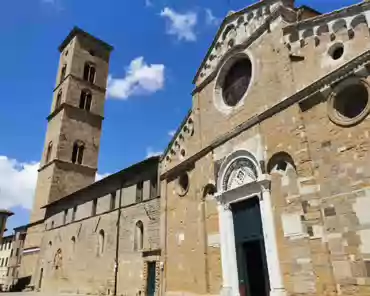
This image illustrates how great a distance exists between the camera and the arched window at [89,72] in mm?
32406

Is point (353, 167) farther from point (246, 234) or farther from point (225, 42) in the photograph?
point (225, 42)

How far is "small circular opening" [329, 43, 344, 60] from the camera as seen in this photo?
838 centimetres

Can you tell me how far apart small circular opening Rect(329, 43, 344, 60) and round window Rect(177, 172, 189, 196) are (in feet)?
23.5

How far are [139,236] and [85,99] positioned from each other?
62.8ft

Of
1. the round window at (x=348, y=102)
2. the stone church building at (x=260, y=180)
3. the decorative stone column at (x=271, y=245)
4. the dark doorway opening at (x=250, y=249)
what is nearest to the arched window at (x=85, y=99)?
the stone church building at (x=260, y=180)

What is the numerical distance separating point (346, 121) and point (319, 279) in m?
3.70

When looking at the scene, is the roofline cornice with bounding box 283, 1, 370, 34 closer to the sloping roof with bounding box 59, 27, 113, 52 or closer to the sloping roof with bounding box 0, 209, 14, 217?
the sloping roof with bounding box 59, 27, 113, 52

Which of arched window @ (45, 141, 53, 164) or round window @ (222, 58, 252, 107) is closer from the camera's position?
round window @ (222, 58, 252, 107)

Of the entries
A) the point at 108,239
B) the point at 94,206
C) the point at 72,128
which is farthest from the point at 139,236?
the point at 72,128

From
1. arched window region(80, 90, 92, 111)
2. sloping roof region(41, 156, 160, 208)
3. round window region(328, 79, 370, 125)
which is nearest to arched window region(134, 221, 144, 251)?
sloping roof region(41, 156, 160, 208)

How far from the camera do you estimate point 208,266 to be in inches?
439

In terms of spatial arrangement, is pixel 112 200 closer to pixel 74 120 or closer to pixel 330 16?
pixel 74 120

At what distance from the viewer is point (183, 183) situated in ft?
45.4

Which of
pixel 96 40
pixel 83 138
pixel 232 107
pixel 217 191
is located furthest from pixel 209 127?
pixel 96 40
